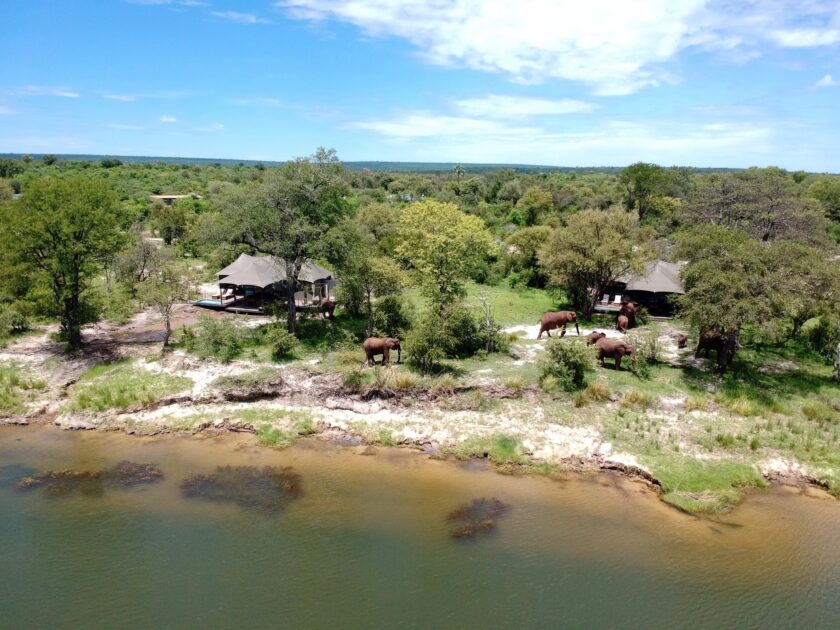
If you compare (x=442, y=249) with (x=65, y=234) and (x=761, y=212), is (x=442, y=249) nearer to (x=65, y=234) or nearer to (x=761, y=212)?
(x=65, y=234)

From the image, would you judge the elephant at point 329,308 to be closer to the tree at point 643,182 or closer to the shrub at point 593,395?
the shrub at point 593,395

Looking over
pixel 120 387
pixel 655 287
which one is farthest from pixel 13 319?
pixel 655 287

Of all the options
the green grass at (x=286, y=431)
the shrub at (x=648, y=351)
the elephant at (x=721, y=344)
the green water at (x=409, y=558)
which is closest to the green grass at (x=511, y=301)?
the shrub at (x=648, y=351)

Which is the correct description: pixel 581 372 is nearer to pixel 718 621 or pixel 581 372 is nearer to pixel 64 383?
pixel 718 621

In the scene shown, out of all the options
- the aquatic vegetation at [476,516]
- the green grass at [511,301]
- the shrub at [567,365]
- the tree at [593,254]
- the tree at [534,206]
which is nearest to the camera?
the aquatic vegetation at [476,516]

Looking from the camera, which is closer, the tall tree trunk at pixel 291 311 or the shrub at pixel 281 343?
the shrub at pixel 281 343

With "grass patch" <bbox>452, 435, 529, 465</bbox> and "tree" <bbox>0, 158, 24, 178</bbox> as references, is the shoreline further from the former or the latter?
"tree" <bbox>0, 158, 24, 178</bbox>
